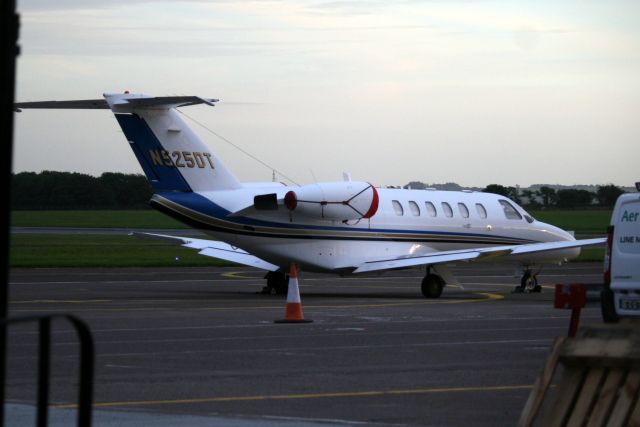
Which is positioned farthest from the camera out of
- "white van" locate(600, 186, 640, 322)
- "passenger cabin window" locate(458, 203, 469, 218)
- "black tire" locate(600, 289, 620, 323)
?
"passenger cabin window" locate(458, 203, 469, 218)

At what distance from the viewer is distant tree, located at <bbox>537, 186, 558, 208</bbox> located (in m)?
89.5

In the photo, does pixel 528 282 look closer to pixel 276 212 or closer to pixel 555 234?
pixel 555 234

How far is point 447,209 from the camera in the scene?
32281mm

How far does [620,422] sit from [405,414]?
283 cm

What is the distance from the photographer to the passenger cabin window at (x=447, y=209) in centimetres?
3222

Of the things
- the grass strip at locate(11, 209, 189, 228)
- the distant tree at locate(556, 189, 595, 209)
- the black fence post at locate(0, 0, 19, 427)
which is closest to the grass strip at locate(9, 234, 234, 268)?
the grass strip at locate(11, 209, 189, 228)

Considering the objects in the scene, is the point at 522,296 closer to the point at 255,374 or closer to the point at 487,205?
the point at 487,205

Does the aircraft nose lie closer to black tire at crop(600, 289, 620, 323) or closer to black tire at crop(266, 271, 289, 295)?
black tire at crop(266, 271, 289, 295)

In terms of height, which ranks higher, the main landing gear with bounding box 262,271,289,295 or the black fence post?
the black fence post

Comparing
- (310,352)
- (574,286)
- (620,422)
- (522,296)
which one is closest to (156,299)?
(522,296)

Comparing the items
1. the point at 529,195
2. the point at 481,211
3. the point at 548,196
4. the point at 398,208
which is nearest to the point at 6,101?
the point at 398,208

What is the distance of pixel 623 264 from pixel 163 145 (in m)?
15.0

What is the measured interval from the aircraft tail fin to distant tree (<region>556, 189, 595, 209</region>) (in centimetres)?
7369

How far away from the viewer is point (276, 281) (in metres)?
30.6
